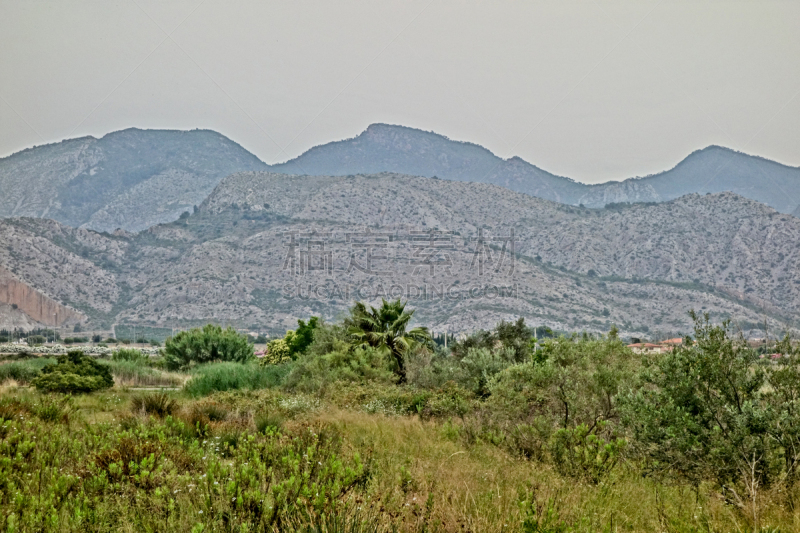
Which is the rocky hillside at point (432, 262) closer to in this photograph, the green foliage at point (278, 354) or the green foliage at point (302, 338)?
the green foliage at point (278, 354)

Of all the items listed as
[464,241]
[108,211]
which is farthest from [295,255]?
[108,211]

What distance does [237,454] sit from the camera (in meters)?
8.05

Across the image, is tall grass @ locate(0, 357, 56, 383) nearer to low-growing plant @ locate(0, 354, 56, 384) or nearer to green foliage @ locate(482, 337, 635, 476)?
low-growing plant @ locate(0, 354, 56, 384)

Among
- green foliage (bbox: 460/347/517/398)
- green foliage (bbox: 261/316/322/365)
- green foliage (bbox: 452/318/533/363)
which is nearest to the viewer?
green foliage (bbox: 460/347/517/398)

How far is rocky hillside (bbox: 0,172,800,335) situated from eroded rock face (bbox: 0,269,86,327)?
1.34 meters

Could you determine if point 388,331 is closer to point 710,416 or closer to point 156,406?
point 156,406

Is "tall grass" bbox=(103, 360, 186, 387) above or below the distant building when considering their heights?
below

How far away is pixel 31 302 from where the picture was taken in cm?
10238

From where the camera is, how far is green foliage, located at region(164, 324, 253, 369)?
37.0m

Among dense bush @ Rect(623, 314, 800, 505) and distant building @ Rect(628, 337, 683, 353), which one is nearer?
dense bush @ Rect(623, 314, 800, 505)

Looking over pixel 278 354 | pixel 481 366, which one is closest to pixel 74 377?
pixel 278 354

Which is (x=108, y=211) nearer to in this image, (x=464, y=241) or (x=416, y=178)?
(x=416, y=178)

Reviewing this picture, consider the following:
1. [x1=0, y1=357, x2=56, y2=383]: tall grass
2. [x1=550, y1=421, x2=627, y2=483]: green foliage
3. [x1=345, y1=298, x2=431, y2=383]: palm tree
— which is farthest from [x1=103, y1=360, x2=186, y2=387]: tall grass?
[x1=550, y1=421, x2=627, y2=483]: green foliage
